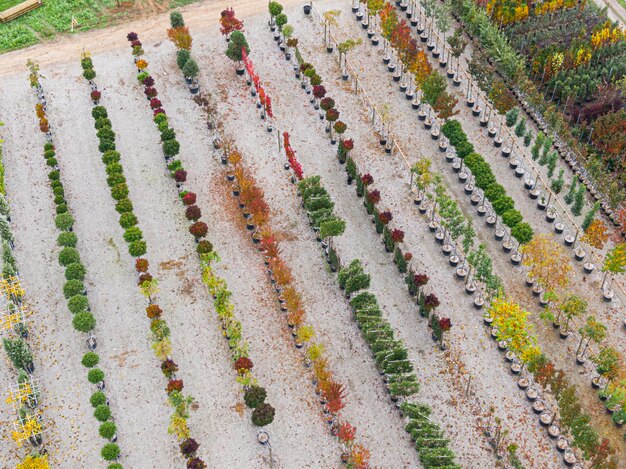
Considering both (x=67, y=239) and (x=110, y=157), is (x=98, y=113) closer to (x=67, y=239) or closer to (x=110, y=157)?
(x=110, y=157)

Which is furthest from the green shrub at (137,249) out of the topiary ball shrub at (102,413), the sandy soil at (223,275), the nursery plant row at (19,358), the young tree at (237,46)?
the young tree at (237,46)

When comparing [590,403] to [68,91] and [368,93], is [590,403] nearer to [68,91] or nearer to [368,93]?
[368,93]

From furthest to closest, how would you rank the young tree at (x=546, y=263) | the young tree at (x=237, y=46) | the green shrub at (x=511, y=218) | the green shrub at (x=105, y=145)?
the young tree at (x=237, y=46)
the green shrub at (x=105, y=145)
the green shrub at (x=511, y=218)
the young tree at (x=546, y=263)

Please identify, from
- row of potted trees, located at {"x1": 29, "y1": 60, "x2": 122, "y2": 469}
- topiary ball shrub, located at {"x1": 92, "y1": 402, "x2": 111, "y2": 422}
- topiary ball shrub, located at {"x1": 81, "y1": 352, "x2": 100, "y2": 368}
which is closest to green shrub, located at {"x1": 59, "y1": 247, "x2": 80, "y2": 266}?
row of potted trees, located at {"x1": 29, "y1": 60, "x2": 122, "y2": 469}

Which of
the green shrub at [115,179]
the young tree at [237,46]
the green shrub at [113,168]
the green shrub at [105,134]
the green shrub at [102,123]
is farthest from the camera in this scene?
the young tree at [237,46]

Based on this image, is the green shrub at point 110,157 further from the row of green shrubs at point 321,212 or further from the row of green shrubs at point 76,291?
the row of green shrubs at point 321,212

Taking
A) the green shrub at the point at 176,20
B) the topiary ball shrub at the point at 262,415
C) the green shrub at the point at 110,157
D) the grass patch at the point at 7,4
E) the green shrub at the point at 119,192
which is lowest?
the topiary ball shrub at the point at 262,415

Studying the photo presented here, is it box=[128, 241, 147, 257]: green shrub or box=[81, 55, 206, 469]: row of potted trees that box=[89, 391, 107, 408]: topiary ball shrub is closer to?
box=[81, 55, 206, 469]: row of potted trees
